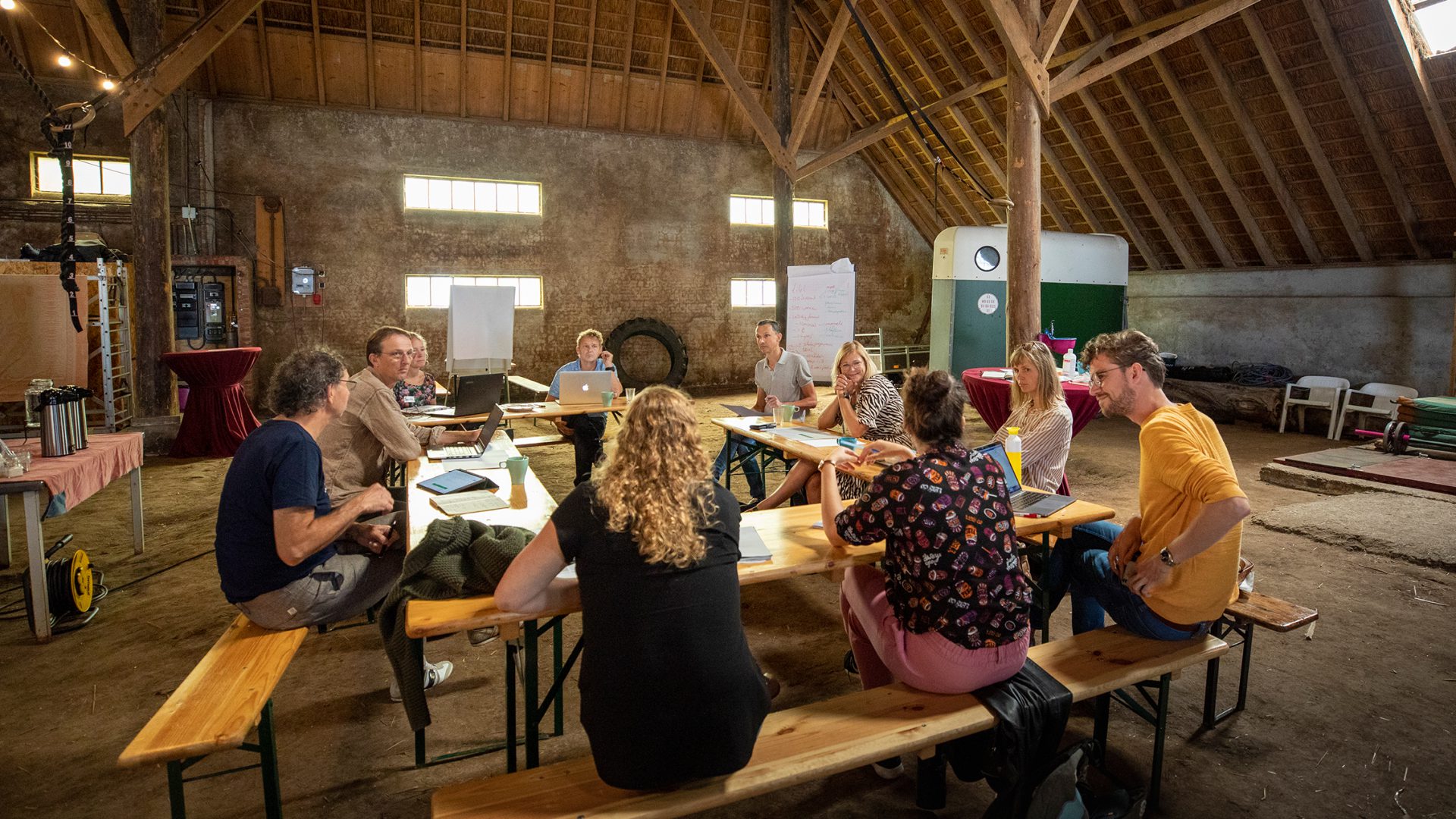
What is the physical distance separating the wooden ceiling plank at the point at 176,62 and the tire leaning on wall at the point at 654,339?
6105 millimetres

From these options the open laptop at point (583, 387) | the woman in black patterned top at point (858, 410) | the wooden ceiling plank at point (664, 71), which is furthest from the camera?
the wooden ceiling plank at point (664, 71)

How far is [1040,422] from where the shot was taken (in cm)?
360

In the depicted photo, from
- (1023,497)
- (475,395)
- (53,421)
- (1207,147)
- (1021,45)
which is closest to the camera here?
(1023,497)

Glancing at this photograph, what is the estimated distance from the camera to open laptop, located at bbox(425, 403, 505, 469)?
12.3 feet

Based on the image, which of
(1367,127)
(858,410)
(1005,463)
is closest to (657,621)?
(1005,463)

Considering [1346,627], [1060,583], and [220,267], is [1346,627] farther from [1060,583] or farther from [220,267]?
[220,267]

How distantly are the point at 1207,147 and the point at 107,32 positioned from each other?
34.0 feet

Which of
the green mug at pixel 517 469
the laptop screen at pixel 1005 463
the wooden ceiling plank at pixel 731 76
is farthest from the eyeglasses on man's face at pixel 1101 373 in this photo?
the wooden ceiling plank at pixel 731 76

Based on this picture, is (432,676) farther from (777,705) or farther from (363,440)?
(777,705)

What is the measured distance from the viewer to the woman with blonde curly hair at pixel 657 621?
1750 millimetres

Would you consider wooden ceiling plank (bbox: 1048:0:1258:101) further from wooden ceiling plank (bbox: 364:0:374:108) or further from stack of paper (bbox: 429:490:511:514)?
wooden ceiling plank (bbox: 364:0:374:108)

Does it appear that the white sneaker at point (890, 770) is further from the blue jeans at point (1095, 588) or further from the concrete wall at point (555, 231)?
the concrete wall at point (555, 231)

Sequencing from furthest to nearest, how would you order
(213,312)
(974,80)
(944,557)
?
(974,80), (213,312), (944,557)

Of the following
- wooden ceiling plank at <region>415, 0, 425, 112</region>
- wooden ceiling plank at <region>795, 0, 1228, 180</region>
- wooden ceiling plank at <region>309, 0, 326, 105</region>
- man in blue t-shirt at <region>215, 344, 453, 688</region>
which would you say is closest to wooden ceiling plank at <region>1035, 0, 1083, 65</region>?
wooden ceiling plank at <region>795, 0, 1228, 180</region>
